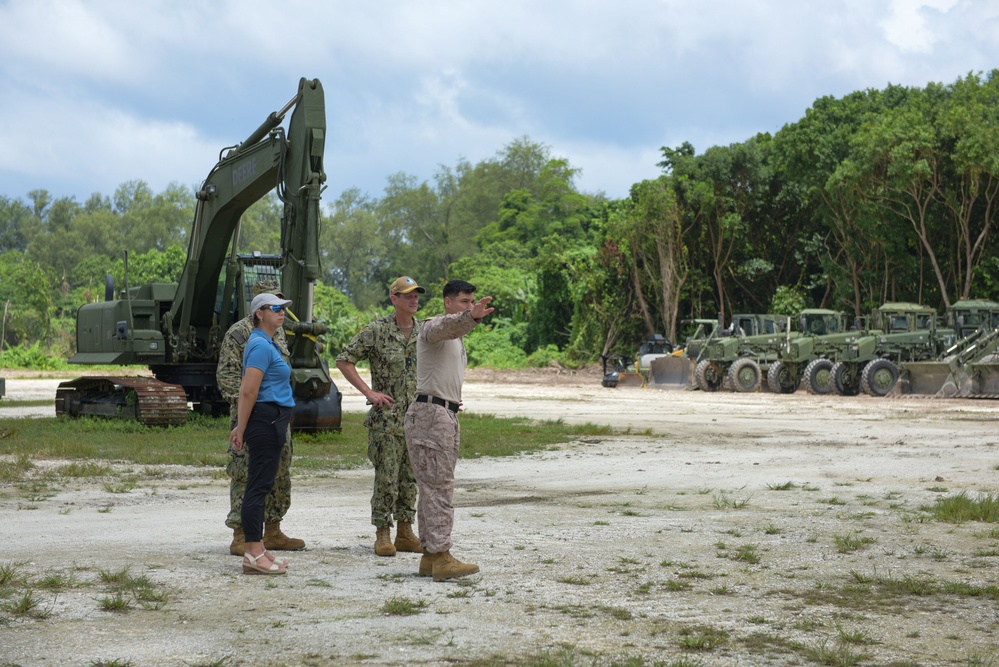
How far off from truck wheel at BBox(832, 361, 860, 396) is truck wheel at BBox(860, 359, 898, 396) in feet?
2.97

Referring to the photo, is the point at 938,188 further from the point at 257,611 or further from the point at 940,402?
the point at 257,611

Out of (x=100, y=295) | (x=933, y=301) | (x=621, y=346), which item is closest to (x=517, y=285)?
(x=621, y=346)

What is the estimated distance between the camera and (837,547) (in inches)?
347

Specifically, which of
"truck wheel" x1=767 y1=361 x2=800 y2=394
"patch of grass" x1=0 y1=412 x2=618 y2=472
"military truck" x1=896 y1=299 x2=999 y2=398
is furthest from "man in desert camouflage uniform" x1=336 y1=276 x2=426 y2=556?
"truck wheel" x1=767 y1=361 x2=800 y2=394

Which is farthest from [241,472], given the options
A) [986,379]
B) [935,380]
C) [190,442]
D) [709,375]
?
[709,375]

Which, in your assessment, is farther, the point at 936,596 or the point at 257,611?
the point at 936,596

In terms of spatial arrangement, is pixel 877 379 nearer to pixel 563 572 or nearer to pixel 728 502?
pixel 728 502

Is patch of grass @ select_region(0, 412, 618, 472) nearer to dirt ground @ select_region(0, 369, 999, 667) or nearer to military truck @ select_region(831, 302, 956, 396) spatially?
dirt ground @ select_region(0, 369, 999, 667)

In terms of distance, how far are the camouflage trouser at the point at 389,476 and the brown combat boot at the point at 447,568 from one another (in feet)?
3.24

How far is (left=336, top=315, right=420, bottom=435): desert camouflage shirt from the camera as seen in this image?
8.70 m

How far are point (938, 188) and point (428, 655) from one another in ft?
129

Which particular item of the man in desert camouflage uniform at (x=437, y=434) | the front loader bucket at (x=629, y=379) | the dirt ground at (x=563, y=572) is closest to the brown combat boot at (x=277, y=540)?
the dirt ground at (x=563, y=572)

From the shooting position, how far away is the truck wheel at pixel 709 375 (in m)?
39.2

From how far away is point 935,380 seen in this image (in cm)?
3434
